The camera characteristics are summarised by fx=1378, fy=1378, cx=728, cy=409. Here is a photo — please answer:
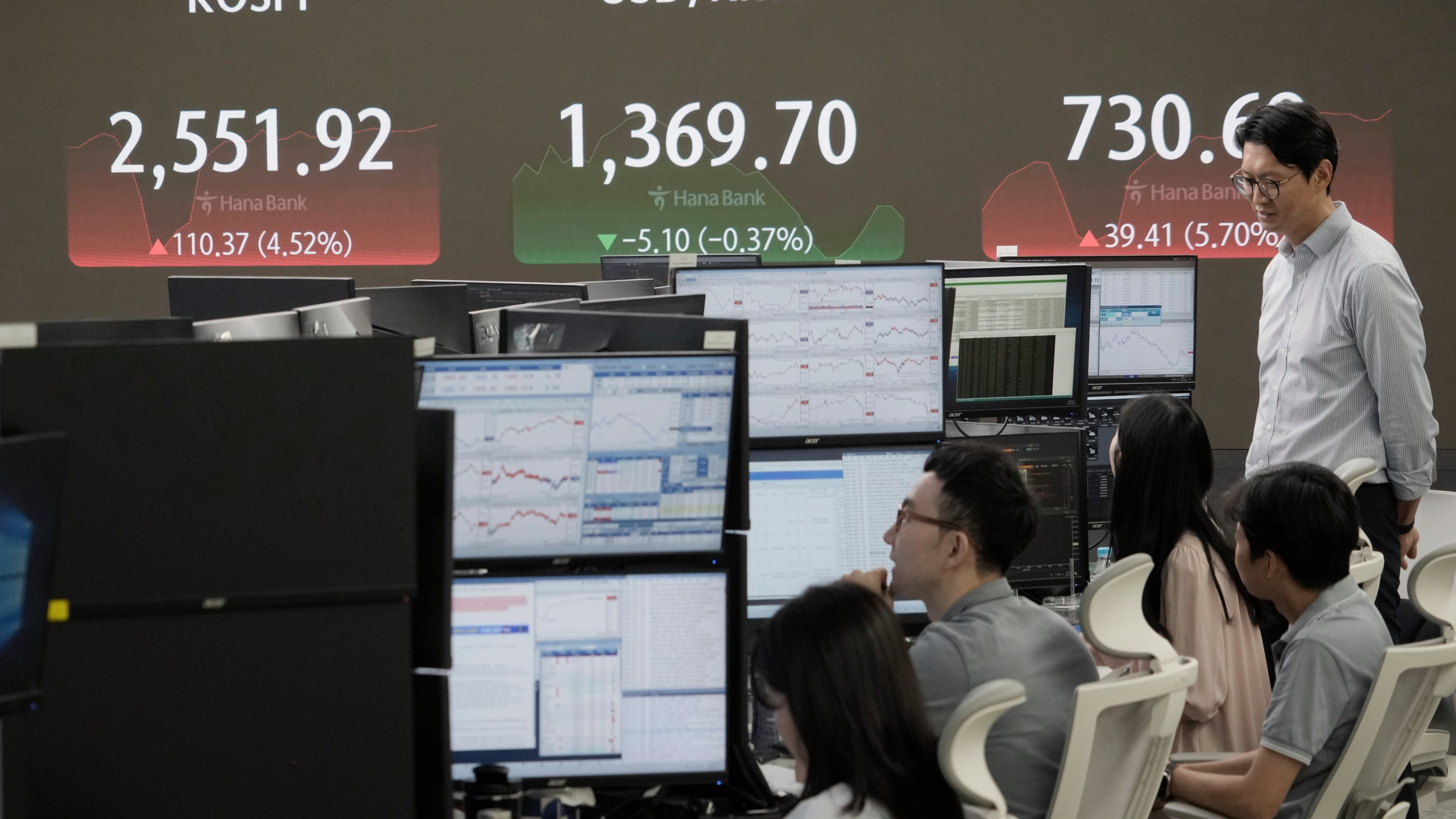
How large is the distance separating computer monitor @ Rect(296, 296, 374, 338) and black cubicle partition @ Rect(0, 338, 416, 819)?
749mm

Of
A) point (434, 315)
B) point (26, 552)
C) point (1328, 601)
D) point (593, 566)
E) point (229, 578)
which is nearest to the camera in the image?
point (26, 552)

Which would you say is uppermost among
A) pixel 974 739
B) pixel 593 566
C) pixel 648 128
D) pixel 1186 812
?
pixel 648 128

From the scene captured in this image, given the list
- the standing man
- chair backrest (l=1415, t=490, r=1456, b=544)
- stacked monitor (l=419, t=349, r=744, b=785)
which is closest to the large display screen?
the standing man

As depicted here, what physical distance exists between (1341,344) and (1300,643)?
133 centimetres

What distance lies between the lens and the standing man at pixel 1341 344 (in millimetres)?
3086

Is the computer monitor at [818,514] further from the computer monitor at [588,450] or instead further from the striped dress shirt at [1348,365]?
the striped dress shirt at [1348,365]

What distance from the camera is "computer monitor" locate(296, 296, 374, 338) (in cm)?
214

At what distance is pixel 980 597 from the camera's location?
1913 mm

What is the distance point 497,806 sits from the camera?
1.64 metres

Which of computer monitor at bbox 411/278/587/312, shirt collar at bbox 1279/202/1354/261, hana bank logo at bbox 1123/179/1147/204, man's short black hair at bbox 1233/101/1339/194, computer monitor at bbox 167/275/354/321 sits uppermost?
hana bank logo at bbox 1123/179/1147/204

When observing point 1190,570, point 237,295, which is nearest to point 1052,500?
point 1190,570

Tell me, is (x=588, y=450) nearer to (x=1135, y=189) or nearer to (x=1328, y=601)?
(x=1328, y=601)

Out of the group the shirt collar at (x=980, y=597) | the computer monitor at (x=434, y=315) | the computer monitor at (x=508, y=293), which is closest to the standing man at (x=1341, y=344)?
the shirt collar at (x=980, y=597)

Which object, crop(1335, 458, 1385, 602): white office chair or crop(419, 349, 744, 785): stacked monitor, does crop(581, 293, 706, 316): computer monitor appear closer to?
crop(419, 349, 744, 785): stacked monitor
